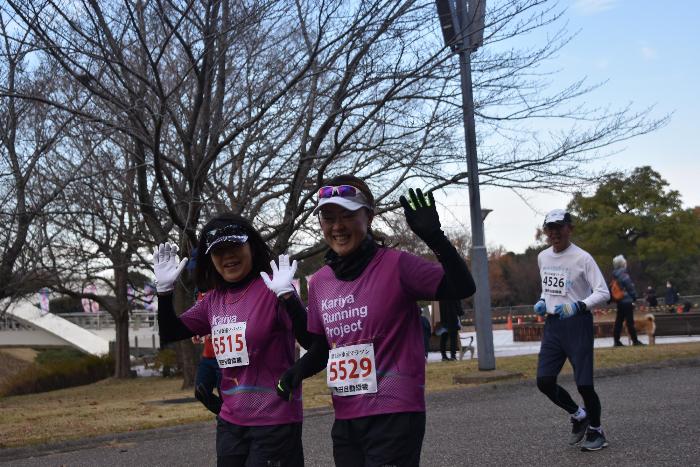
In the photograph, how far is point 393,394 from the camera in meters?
3.65

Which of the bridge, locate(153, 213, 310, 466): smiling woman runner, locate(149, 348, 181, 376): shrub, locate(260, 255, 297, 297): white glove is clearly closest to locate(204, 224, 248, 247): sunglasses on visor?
locate(153, 213, 310, 466): smiling woman runner

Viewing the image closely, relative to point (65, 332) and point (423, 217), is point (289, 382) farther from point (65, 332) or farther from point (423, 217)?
point (65, 332)

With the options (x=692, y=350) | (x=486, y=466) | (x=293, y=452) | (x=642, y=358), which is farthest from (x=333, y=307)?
(x=692, y=350)

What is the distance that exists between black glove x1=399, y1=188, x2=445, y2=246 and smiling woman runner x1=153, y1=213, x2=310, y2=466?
2.87 ft

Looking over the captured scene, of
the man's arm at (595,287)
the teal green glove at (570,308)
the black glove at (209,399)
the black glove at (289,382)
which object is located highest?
the man's arm at (595,287)

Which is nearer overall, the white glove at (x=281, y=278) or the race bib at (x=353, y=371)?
the race bib at (x=353, y=371)

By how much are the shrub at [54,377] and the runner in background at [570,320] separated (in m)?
21.4

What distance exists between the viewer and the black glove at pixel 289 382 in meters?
3.99

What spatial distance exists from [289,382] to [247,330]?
0.42 meters

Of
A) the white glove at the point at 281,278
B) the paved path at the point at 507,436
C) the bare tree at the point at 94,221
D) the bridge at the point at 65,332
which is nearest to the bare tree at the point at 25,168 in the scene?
the bare tree at the point at 94,221

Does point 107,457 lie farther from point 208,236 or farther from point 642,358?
point 642,358

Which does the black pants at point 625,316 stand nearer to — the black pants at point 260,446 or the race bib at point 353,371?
the black pants at point 260,446

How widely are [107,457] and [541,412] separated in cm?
434

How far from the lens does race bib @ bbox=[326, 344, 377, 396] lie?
3.69 metres
